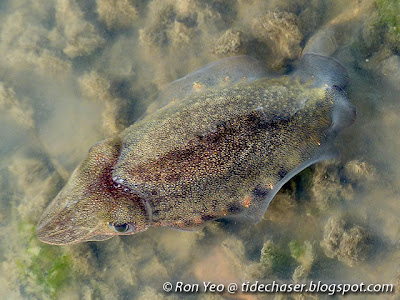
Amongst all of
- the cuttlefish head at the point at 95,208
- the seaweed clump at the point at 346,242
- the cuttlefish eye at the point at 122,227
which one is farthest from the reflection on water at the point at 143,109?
the cuttlefish eye at the point at 122,227

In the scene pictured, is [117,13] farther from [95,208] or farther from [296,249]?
[296,249]

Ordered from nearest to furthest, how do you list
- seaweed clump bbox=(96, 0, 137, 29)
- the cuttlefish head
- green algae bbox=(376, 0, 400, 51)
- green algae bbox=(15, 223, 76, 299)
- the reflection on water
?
the cuttlefish head → the reflection on water → green algae bbox=(376, 0, 400, 51) → green algae bbox=(15, 223, 76, 299) → seaweed clump bbox=(96, 0, 137, 29)

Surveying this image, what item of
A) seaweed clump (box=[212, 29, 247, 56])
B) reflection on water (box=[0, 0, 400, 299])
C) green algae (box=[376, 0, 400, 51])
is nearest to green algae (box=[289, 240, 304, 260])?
reflection on water (box=[0, 0, 400, 299])

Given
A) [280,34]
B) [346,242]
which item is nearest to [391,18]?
[280,34]

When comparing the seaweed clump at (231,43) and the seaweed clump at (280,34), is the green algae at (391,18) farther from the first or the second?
the seaweed clump at (231,43)

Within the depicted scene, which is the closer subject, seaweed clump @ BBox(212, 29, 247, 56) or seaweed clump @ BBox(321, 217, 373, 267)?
seaweed clump @ BBox(321, 217, 373, 267)

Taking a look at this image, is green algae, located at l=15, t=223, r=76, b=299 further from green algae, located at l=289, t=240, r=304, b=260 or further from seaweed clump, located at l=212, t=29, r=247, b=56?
seaweed clump, located at l=212, t=29, r=247, b=56

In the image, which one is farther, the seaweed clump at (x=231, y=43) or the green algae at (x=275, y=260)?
the seaweed clump at (x=231, y=43)
